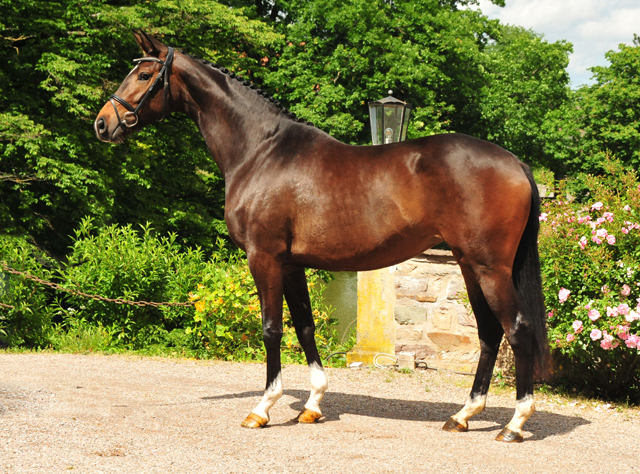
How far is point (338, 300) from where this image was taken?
61.7 feet

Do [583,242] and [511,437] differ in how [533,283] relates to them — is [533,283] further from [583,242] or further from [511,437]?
[583,242]

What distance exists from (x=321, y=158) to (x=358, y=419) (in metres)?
1.97

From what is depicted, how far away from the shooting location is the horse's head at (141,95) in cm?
470

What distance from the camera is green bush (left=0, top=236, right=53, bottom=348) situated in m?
8.20

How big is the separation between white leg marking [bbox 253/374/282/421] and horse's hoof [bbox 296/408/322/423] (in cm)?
27

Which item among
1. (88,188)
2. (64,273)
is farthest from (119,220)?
(64,273)

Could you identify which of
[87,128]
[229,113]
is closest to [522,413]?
[229,113]

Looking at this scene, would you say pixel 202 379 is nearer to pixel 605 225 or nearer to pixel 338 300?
pixel 605 225

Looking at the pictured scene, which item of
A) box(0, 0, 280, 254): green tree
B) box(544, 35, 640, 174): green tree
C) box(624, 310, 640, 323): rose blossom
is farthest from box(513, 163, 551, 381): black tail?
box(544, 35, 640, 174): green tree

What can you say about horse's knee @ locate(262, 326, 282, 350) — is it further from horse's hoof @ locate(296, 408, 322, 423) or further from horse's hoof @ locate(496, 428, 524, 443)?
horse's hoof @ locate(496, 428, 524, 443)

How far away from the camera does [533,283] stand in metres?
4.31

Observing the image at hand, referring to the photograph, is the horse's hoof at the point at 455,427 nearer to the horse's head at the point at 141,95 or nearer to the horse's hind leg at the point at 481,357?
the horse's hind leg at the point at 481,357

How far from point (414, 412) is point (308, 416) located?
1.03 m

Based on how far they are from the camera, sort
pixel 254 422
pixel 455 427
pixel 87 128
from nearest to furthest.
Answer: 1. pixel 254 422
2. pixel 455 427
3. pixel 87 128
